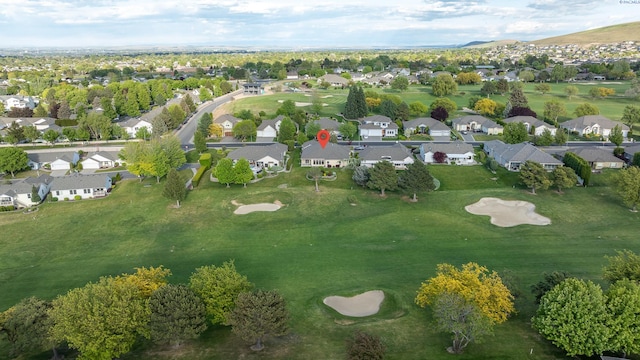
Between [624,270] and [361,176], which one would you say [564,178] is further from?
[624,270]

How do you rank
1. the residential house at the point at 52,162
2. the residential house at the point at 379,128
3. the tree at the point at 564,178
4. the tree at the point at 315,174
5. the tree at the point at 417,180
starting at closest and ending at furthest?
the tree at the point at 417,180 → the tree at the point at 564,178 → the tree at the point at 315,174 → the residential house at the point at 52,162 → the residential house at the point at 379,128

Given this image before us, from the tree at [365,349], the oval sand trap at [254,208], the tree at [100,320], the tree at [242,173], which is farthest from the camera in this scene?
the tree at [242,173]

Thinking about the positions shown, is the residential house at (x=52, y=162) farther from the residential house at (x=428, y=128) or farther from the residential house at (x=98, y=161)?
the residential house at (x=428, y=128)

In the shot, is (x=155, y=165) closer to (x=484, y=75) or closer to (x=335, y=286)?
(x=335, y=286)

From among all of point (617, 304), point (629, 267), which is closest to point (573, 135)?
point (629, 267)

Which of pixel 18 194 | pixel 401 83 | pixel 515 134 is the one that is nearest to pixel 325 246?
pixel 18 194

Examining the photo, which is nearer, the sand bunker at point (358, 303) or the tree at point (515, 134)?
the sand bunker at point (358, 303)

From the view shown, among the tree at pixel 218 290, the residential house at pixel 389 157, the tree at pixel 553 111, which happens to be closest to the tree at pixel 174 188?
the tree at pixel 218 290

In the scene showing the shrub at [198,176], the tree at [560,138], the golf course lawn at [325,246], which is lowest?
the golf course lawn at [325,246]
